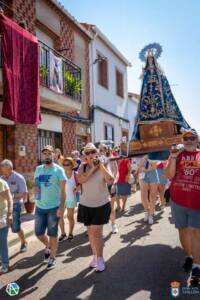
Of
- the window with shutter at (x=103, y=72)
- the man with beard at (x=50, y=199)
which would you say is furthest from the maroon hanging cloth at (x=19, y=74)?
the window with shutter at (x=103, y=72)

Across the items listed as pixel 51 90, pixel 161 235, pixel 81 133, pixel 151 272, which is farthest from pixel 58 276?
pixel 81 133

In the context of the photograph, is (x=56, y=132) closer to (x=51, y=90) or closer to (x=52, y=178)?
(x=51, y=90)

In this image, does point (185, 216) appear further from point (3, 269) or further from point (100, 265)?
point (3, 269)

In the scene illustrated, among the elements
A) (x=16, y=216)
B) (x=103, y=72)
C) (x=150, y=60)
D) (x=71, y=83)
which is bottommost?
(x=16, y=216)

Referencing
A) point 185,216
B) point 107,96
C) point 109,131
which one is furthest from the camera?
point 109,131

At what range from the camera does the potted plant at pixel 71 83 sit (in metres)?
12.3

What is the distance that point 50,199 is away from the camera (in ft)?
15.5

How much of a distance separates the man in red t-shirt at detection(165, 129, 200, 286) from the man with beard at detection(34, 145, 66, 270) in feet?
5.18

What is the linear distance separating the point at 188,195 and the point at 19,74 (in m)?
6.12

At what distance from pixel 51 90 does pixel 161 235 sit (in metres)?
6.26

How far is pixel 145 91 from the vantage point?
272 inches

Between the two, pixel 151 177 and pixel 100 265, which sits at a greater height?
pixel 151 177

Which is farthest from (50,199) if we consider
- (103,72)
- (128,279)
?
(103,72)

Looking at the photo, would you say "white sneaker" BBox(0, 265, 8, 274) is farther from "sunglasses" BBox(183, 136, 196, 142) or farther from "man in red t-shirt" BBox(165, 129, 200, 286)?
"sunglasses" BBox(183, 136, 196, 142)
